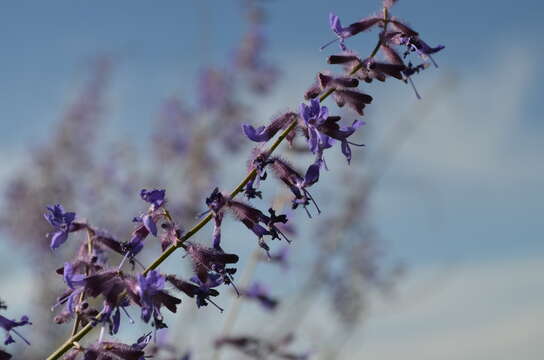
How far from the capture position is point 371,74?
1677 mm

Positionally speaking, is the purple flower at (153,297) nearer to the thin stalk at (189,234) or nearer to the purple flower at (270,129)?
the thin stalk at (189,234)

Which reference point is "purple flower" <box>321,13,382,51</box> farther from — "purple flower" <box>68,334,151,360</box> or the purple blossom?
"purple flower" <box>68,334,151,360</box>

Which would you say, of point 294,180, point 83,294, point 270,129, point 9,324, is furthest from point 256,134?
point 9,324

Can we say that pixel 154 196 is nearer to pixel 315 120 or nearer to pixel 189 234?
pixel 189 234

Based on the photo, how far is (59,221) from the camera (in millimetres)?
1778

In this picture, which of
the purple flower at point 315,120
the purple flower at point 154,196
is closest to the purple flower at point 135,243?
the purple flower at point 154,196

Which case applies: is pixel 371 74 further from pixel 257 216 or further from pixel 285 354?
pixel 285 354

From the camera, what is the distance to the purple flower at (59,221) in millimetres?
1753

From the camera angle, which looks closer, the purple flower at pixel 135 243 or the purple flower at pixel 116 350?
the purple flower at pixel 116 350

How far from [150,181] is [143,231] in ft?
15.2

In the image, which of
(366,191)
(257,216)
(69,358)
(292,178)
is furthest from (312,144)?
(366,191)

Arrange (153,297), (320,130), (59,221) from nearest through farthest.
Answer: (153,297) < (320,130) < (59,221)

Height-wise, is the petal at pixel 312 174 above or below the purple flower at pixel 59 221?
above

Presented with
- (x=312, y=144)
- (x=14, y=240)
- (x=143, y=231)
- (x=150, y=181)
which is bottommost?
(x=143, y=231)
